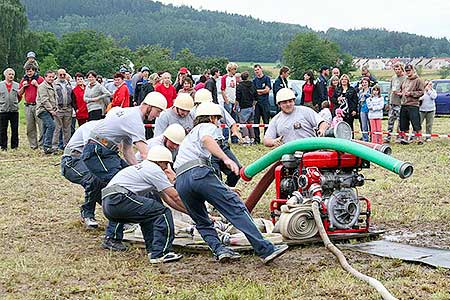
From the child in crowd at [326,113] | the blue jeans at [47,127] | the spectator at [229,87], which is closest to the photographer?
the child in crowd at [326,113]

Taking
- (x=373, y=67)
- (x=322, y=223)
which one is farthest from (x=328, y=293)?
(x=373, y=67)

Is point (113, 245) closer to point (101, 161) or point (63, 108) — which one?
point (101, 161)

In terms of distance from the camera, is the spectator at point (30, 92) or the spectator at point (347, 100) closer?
the spectator at point (30, 92)

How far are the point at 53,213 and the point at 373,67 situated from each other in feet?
234

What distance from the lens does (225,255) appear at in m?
7.29

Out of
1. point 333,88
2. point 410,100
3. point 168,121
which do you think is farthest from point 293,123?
point 333,88

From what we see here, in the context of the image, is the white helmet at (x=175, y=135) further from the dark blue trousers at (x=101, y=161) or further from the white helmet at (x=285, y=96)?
the white helmet at (x=285, y=96)

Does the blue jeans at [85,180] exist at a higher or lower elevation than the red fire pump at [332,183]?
lower

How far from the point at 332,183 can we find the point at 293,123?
57.3 inches

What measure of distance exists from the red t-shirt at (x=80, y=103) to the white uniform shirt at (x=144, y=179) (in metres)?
9.94

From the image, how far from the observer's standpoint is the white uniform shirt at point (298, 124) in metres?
9.22

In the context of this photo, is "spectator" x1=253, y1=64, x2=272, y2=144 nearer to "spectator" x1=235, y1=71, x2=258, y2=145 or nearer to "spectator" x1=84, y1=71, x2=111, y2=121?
"spectator" x1=235, y1=71, x2=258, y2=145

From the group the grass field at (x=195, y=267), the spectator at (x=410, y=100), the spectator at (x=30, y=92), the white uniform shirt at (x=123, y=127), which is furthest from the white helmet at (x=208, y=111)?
the spectator at (x=410, y=100)

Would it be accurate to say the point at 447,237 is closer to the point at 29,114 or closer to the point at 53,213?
the point at 53,213
